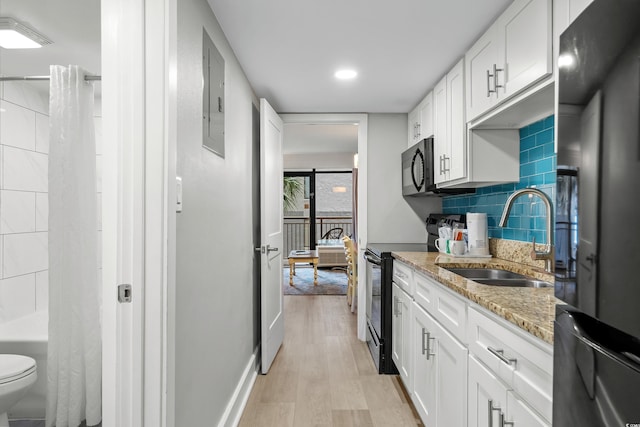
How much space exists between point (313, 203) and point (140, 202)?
7.07 metres

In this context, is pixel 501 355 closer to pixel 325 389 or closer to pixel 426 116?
pixel 325 389

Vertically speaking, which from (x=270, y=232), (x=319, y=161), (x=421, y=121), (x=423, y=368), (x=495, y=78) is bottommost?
(x=423, y=368)

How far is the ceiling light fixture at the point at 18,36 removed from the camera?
5.94ft

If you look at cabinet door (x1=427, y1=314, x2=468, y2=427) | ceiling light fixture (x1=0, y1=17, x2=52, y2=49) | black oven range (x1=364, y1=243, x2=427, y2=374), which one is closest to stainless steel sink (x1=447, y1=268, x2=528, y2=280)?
cabinet door (x1=427, y1=314, x2=468, y2=427)

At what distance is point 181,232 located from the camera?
1.37m

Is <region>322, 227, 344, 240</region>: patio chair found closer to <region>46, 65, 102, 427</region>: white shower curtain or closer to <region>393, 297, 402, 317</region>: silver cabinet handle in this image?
<region>393, 297, 402, 317</region>: silver cabinet handle

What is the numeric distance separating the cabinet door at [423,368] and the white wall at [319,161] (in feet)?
18.1

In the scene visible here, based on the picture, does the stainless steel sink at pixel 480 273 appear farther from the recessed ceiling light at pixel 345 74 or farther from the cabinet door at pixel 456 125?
the recessed ceiling light at pixel 345 74

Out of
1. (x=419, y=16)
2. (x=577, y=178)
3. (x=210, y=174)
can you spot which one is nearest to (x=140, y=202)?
(x=210, y=174)

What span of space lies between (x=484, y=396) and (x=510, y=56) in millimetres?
1468

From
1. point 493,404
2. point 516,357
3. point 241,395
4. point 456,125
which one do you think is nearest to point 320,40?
point 456,125

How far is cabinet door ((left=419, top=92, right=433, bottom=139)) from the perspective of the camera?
2.91 m

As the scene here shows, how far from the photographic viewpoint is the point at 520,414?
1.06 meters

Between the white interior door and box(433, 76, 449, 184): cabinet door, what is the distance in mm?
1288
